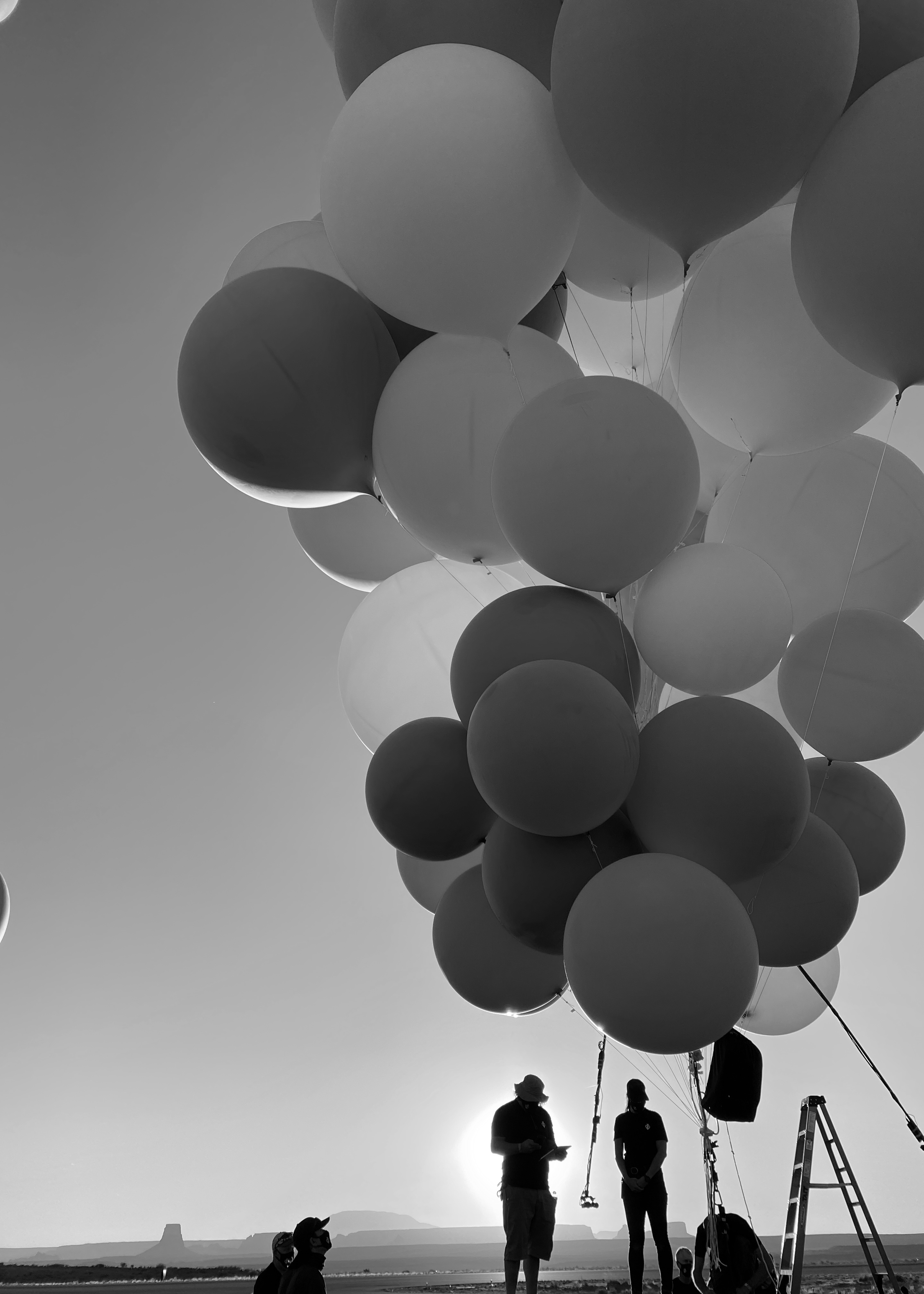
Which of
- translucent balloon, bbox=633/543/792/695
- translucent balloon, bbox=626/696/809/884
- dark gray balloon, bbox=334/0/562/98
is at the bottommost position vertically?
translucent balloon, bbox=626/696/809/884

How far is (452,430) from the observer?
192cm

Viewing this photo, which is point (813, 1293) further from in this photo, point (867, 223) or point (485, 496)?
point (867, 223)

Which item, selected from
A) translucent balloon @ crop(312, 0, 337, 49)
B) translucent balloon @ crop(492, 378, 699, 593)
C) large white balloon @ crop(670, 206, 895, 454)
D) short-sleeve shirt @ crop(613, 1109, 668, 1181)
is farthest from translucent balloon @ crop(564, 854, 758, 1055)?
translucent balloon @ crop(312, 0, 337, 49)

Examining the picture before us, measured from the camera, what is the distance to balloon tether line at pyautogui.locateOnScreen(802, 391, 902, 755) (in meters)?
1.99

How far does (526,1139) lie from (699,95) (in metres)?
3.25

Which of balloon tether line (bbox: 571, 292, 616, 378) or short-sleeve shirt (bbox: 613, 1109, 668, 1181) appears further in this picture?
short-sleeve shirt (bbox: 613, 1109, 668, 1181)

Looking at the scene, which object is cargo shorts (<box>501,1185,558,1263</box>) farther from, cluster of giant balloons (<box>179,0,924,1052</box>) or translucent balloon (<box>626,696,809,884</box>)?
translucent balloon (<box>626,696,809,884</box>)

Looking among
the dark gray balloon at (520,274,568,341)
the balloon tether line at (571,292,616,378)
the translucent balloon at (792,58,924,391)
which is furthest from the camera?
the balloon tether line at (571,292,616,378)

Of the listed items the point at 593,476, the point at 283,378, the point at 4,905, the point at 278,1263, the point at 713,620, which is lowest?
the point at 278,1263

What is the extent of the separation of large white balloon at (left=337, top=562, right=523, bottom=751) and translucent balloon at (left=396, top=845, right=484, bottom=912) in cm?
36

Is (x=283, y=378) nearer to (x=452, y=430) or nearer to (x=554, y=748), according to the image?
(x=452, y=430)

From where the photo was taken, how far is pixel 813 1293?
21.0 ft

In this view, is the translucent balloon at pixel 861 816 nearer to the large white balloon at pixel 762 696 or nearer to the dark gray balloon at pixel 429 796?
the large white balloon at pixel 762 696

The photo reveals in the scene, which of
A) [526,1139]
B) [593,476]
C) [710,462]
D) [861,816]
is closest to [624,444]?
[593,476]
